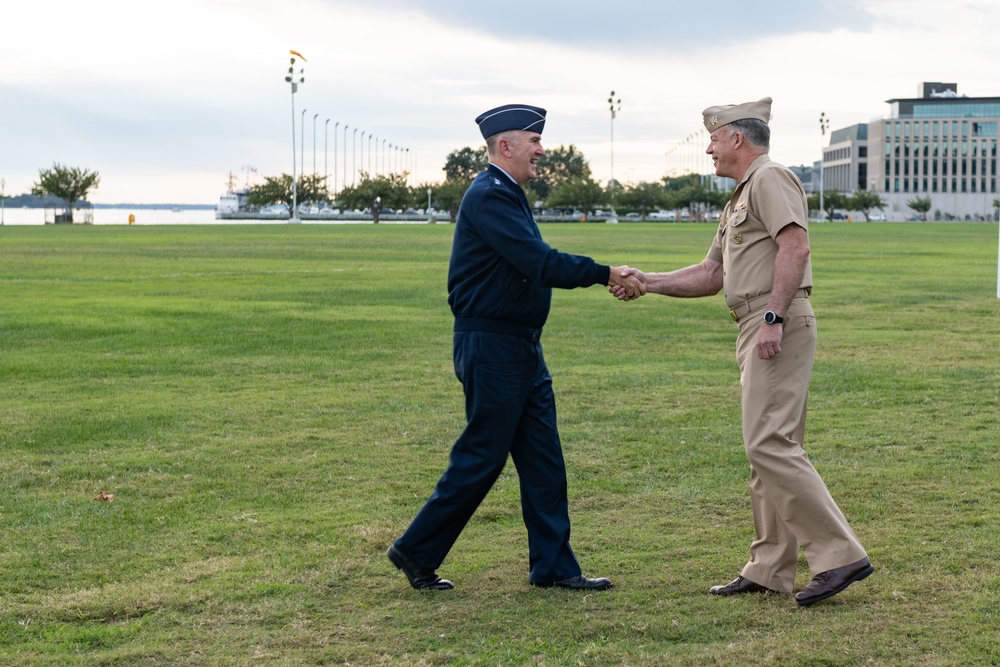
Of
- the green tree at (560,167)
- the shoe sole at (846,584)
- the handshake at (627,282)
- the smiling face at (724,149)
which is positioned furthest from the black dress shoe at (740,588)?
the green tree at (560,167)

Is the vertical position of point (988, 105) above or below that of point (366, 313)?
above

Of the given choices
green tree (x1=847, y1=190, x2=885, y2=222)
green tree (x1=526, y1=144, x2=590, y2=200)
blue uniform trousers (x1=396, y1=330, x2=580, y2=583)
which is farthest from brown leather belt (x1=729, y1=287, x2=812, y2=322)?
green tree (x1=526, y1=144, x2=590, y2=200)

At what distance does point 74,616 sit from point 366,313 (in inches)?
586

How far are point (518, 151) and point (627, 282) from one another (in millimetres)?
873

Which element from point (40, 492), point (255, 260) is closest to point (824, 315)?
point (40, 492)

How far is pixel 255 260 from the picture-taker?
3725cm

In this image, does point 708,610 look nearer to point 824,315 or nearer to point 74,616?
point 74,616

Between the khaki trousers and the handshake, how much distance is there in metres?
0.75

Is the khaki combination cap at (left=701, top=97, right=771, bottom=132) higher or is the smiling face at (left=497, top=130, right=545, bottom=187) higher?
the khaki combination cap at (left=701, top=97, right=771, bottom=132)

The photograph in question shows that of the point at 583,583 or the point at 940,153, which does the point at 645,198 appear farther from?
the point at 583,583

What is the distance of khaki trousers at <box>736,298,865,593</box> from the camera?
5.43 meters

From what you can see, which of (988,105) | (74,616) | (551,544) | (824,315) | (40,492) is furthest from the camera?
(988,105)

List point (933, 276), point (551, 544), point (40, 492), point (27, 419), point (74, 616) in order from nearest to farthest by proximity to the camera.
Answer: point (74, 616), point (551, 544), point (40, 492), point (27, 419), point (933, 276)

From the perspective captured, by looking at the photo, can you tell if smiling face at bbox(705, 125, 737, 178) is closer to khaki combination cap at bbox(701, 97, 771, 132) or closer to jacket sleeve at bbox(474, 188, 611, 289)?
khaki combination cap at bbox(701, 97, 771, 132)
